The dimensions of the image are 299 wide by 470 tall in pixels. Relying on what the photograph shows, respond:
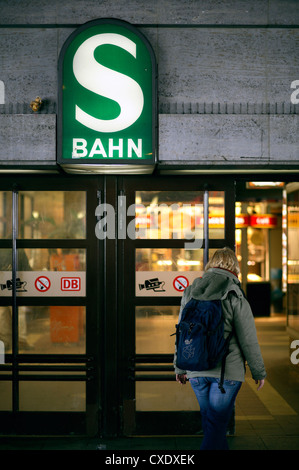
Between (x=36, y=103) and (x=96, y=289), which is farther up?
(x=36, y=103)

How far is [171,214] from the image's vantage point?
517 cm

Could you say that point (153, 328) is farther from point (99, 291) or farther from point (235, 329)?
point (235, 329)

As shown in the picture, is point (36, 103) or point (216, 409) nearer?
point (216, 409)

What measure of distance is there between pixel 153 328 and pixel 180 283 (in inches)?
22.9

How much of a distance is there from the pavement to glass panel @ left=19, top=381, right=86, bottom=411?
1.01 feet

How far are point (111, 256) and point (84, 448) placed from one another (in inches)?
78.9

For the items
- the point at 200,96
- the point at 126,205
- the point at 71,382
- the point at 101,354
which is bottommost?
the point at 71,382

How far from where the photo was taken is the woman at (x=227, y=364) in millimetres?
3625

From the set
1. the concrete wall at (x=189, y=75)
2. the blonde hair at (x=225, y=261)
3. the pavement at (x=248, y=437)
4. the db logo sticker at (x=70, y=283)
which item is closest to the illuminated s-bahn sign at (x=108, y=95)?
the concrete wall at (x=189, y=75)

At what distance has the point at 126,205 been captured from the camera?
5.10 meters

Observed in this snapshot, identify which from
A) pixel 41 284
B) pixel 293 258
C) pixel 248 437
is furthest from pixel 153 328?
pixel 293 258

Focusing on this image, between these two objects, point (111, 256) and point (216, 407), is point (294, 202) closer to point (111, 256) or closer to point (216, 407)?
point (111, 256)

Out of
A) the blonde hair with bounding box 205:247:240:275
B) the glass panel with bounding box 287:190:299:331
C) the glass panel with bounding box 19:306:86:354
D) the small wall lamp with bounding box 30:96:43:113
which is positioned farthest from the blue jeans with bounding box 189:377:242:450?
the glass panel with bounding box 287:190:299:331
